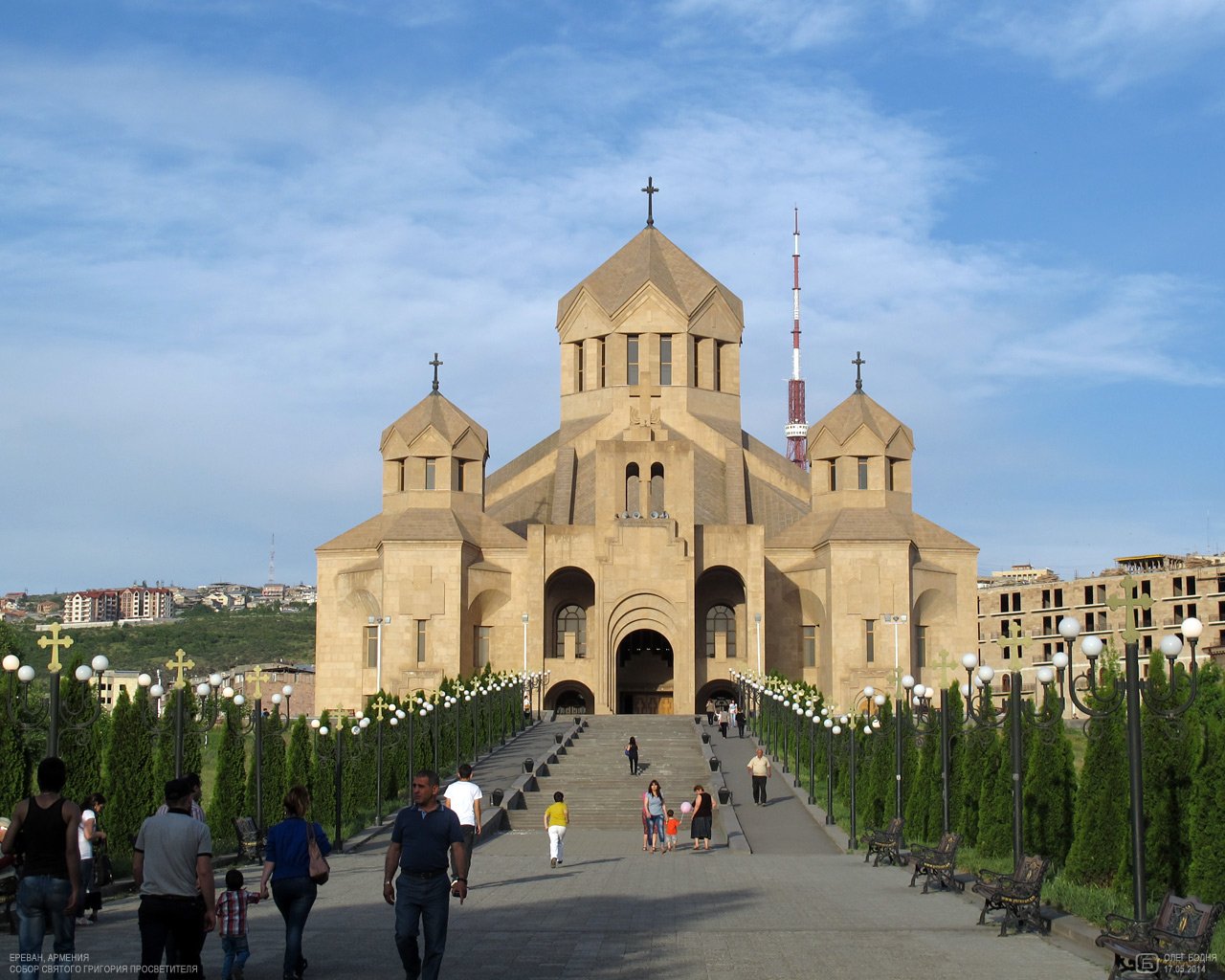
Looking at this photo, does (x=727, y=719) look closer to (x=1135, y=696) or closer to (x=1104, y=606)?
(x=1135, y=696)

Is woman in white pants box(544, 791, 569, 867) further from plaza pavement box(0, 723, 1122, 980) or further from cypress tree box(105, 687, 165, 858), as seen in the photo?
cypress tree box(105, 687, 165, 858)

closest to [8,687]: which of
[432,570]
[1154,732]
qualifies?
[1154,732]

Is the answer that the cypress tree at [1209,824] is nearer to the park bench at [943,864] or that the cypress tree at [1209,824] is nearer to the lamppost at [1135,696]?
the lamppost at [1135,696]

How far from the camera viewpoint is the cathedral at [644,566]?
4200 cm

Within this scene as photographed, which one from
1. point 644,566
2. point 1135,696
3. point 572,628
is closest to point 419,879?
point 1135,696

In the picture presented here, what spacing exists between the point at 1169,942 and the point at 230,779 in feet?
50.5

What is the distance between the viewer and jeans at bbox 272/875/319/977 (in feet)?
29.5

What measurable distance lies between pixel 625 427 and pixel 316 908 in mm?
35031

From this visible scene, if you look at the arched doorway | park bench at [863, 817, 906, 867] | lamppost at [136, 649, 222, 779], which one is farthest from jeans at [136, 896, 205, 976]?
the arched doorway

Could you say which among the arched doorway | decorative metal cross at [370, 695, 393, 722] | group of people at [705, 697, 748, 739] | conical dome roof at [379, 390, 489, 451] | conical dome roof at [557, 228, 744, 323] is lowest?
group of people at [705, 697, 748, 739]

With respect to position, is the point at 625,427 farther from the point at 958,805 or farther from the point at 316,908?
the point at 316,908

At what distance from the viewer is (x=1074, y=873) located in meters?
14.3

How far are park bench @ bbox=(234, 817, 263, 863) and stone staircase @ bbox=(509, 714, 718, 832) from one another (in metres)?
7.73

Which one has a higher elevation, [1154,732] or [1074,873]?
[1154,732]
